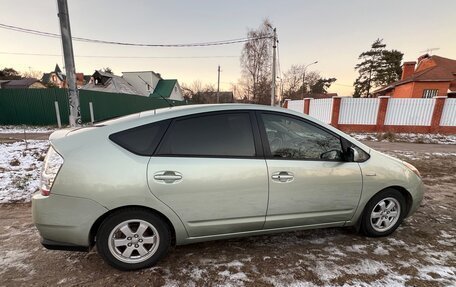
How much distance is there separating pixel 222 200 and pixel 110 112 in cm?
2012

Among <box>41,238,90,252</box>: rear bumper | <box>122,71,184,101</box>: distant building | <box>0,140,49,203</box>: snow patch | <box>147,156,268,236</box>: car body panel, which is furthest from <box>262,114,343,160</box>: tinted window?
<box>122,71,184,101</box>: distant building

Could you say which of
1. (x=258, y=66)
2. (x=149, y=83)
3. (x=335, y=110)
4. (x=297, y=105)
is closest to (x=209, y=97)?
(x=149, y=83)

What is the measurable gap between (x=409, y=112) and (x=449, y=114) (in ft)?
6.91

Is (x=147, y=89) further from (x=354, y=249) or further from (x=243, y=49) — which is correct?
(x=354, y=249)

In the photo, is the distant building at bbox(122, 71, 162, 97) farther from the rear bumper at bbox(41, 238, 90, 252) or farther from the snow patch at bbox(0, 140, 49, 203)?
the rear bumper at bbox(41, 238, 90, 252)

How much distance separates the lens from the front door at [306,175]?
9.14ft

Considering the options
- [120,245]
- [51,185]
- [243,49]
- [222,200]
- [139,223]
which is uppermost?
[243,49]

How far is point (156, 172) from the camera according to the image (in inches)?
95.3

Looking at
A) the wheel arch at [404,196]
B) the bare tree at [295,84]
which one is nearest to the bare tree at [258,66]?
the bare tree at [295,84]

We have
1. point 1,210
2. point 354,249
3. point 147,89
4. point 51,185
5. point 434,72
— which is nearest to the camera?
point 51,185

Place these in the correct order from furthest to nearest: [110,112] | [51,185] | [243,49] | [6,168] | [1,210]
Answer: [243,49] < [110,112] < [6,168] < [1,210] < [51,185]

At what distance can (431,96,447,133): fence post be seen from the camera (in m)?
16.0

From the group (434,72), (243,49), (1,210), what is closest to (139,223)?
(1,210)

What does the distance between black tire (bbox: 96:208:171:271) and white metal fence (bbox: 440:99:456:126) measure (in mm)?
19327
